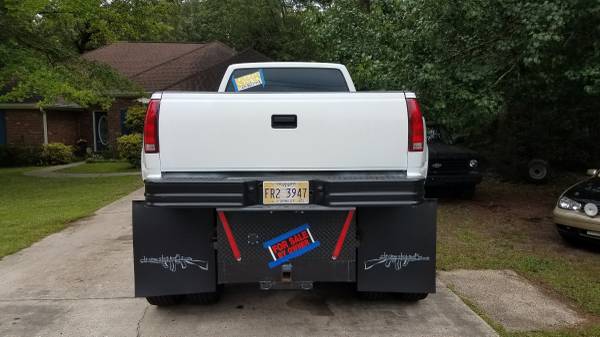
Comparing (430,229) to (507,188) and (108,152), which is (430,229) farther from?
(108,152)

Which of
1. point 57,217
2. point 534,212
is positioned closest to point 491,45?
point 534,212

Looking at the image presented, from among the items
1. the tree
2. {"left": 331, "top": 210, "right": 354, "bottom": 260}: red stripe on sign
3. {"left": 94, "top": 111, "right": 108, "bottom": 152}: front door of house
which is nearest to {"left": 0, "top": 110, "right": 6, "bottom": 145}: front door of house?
{"left": 94, "top": 111, "right": 108, "bottom": 152}: front door of house

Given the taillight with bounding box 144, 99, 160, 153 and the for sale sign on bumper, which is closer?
the taillight with bounding box 144, 99, 160, 153

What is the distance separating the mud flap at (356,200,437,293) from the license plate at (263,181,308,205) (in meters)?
0.69

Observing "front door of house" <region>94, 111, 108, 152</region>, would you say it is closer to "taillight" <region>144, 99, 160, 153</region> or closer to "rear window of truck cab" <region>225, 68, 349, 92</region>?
"rear window of truck cab" <region>225, 68, 349, 92</region>

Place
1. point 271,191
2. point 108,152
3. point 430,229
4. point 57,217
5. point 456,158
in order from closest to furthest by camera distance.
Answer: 1. point 271,191
2. point 430,229
3. point 57,217
4. point 456,158
5. point 108,152

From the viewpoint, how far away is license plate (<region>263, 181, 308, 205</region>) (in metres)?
3.75

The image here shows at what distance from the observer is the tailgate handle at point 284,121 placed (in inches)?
151

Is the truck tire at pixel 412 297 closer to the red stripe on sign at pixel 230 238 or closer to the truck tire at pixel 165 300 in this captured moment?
the red stripe on sign at pixel 230 238

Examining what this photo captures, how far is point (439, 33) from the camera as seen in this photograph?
27.8 feet

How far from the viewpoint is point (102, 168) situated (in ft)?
61.5

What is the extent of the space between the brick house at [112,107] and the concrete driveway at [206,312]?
14942 mm

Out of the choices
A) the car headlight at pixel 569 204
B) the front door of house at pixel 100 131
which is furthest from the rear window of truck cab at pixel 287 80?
the front door of house at pixel 100 131

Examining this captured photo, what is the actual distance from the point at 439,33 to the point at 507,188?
19.9ft
